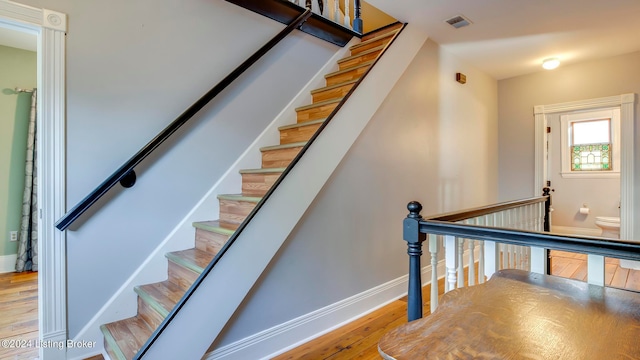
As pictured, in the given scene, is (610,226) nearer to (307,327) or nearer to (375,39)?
(375,39)

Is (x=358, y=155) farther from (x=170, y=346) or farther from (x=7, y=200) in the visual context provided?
(x=7, y=200)

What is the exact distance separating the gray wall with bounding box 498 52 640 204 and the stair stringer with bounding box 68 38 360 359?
128 inches

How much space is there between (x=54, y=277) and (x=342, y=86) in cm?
245

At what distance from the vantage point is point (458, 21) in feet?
9.48

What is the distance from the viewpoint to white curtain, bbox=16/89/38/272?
3.40 meters

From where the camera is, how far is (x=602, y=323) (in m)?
0.79

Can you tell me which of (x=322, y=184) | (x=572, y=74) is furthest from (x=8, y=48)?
(x=572, y=74)

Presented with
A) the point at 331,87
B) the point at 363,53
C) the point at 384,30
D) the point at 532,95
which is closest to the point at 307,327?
the point at 331,87

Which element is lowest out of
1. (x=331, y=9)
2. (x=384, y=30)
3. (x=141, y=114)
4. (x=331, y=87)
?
(x=141, y=114)

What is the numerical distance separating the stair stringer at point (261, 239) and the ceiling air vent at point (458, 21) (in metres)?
0.94

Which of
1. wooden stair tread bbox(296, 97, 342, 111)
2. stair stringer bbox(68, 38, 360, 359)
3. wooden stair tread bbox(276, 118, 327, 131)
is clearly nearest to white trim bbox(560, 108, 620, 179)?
wooden stair tread bbox(296, 97, 342, 111)

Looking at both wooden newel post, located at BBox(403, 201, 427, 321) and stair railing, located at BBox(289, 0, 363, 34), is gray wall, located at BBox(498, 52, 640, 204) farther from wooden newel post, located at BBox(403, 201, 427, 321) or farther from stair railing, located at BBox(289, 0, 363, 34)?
wooden newel post, located at BBox(403, 201, 427, 321)

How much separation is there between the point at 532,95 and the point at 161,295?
5.02 meters

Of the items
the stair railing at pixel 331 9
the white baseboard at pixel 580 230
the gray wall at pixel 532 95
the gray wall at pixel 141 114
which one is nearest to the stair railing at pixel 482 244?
the gray wall at pixel 141 114
